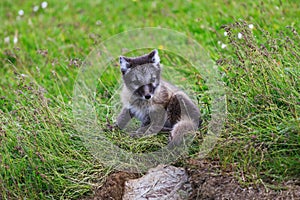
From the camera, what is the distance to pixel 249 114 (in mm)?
4586

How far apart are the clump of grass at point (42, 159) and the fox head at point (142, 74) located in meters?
0.83

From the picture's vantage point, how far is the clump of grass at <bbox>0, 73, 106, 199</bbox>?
480 cm

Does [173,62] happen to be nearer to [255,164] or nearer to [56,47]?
[56,47]

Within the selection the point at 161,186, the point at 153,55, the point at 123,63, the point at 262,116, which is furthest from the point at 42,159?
the point at 262,116

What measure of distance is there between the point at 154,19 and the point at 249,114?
167 inches

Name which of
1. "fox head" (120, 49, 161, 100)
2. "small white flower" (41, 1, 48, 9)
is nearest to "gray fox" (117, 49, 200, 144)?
"fox head" (120, 49, 161, 100)

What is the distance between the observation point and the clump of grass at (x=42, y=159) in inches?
189

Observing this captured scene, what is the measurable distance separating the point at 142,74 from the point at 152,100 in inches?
12.4

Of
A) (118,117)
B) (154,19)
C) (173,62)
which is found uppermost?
(154,19)

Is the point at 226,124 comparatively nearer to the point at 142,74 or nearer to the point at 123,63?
the point at 142,74

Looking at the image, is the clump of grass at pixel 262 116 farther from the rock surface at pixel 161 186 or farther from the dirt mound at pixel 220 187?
the rock surface at pixel 161 186

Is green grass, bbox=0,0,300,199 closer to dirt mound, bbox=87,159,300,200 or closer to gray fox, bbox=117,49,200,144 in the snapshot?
dirt mound, bbox=87,159,300,200

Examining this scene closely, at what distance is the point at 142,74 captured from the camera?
5273mm

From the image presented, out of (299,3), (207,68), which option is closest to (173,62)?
(207,68)
